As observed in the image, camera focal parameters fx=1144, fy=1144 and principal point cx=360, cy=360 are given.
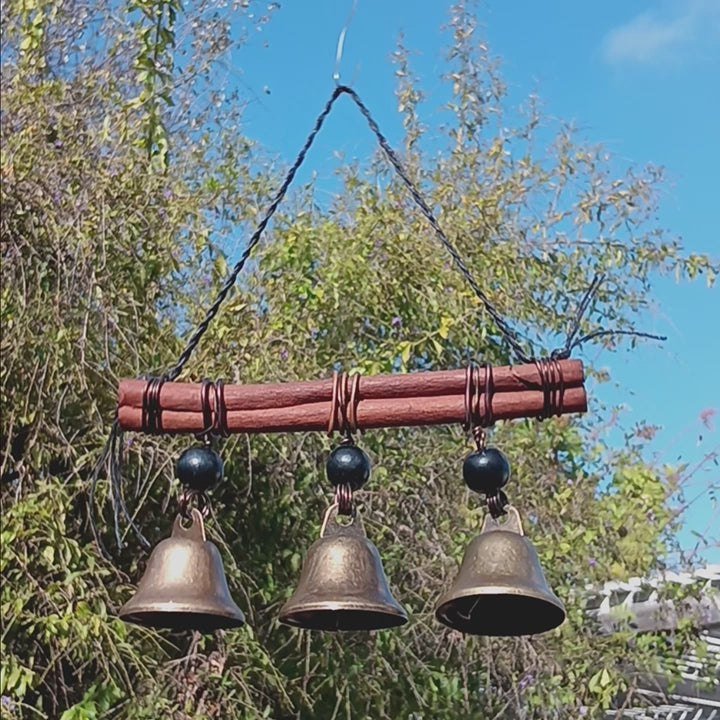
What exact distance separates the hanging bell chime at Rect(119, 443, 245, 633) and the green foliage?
2.38 ft

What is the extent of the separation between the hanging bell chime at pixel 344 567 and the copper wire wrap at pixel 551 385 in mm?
225

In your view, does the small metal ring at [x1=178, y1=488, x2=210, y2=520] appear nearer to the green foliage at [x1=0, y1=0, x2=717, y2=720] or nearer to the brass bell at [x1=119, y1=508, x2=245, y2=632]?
the brass bell at [x1=119, y1=508, x2=245, y2=632]

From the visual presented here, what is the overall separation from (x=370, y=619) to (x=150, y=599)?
0.92 ft

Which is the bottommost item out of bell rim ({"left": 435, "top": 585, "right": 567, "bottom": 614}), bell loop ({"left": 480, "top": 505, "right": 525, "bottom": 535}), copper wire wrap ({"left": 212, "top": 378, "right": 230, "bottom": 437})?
bell rim ({"left": 435, "top": 585, "right": 567, "bottom": 614})

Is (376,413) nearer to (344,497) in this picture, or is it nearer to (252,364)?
(344,497)

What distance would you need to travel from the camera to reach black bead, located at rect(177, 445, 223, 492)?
1.36 meters

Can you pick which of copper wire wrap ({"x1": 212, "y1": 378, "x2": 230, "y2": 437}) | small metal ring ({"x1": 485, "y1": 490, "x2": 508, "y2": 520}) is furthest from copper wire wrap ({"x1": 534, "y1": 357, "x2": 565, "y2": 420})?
copper wire wrap ({"x1": 212, "y1": 378, "x2": 230, "y2": 437})

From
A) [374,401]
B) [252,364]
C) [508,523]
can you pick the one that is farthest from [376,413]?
[252,364]

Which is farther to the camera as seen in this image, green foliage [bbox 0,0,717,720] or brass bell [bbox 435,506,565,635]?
green foliage [bbox 0,0,717,720]

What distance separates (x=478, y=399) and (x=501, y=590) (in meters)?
0.22

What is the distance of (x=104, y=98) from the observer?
2621 millimetres

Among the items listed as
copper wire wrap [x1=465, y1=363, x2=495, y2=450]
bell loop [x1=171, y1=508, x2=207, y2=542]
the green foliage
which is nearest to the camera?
copper wire wrap [x1=465, y1=363, x2=495, y2=450]

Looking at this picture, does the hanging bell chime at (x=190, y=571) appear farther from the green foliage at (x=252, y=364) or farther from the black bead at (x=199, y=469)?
the green foliage at (x=252, y=364)

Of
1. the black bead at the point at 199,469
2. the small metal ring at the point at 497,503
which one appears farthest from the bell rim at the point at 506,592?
the black bead at the point at 199,469
